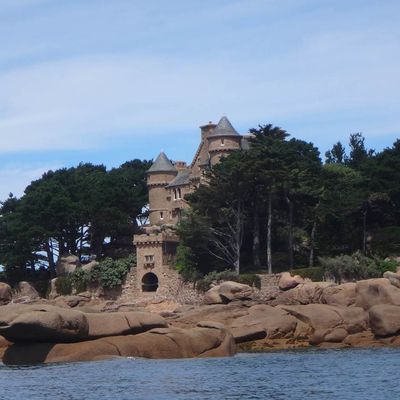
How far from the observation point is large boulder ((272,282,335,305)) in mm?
59516

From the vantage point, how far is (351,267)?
66750 mm

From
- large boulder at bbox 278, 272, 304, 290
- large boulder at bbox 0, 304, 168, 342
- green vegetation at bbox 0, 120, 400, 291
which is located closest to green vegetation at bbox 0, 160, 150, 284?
green vegetation at bbox 0, 120, 400, 291

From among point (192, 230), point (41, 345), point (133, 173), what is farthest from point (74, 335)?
point (133, 173)

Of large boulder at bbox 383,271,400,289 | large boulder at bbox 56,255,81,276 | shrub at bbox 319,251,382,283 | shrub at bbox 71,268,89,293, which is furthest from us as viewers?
large boulder at bbox 56,255,81,276

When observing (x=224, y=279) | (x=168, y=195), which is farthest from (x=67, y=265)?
(x=224, y=279)

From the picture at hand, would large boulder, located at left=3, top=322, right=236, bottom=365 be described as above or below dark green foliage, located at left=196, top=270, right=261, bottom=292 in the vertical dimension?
below

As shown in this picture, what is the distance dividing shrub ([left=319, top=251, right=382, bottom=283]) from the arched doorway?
17565mm

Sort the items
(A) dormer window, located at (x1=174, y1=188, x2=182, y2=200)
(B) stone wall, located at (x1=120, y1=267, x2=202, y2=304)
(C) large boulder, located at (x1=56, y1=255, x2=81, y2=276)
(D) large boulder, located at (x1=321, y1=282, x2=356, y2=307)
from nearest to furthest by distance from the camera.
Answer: (D) large boulder, located at (x1=321, y1=282, x2=356, y2=307)
(B) stone wall, located at (x1=120, y1=267, x2=202, y2=304)
(C) large boulder, located at (x1=56, y1=255, x2=81, y2=276)
(A) dormer window, located at (x1=174, y1=188, x2=182, y2=200)

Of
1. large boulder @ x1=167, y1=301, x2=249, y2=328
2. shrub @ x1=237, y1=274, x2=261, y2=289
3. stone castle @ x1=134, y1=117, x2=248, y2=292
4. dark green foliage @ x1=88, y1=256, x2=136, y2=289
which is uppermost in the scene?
stone castle @ x1=134, y1=117, x2=248, y2=292

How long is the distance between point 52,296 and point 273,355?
1511 inches

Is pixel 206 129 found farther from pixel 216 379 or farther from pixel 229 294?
pixel 216 379

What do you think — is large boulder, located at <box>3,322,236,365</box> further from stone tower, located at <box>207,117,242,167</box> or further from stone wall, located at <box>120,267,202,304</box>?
stone tower, located at <box>207,117,242,167</box>

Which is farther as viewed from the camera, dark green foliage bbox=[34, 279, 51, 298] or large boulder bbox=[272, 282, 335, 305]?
dark green foliage bbox=[34, 279, 51, 298]

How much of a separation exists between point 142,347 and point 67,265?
4262cm
